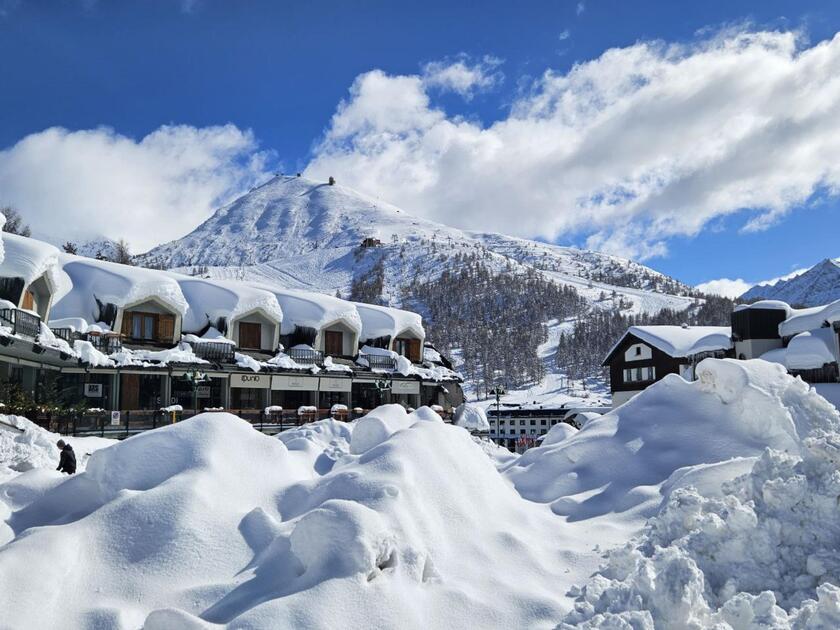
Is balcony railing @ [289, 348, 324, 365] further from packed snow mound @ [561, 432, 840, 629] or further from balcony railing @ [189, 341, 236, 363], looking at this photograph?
packed snow mound @ [561, 432, 840, 629]

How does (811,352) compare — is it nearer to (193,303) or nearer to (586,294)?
(193,303)

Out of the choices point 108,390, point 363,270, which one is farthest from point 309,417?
point 363,270

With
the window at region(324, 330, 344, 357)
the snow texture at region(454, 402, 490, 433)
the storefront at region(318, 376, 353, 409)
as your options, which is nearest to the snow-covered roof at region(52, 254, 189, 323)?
the storefront at region(318, 376, 353, 409)

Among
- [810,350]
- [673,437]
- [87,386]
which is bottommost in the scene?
[673,437]

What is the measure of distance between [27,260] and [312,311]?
49.5 feet

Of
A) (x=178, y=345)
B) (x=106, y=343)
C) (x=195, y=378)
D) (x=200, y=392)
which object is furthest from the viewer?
(x=200, y=392)

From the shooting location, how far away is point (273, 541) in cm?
875

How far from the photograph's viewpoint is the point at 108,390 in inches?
1212

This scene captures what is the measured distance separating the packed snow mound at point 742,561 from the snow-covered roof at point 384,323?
32.5 metres

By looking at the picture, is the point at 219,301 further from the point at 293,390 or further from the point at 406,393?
the point at 406,393

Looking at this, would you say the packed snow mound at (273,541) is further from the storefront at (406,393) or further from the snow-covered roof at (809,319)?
the snow-covered roof at (809,319)

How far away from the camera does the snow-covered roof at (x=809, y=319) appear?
35031mm

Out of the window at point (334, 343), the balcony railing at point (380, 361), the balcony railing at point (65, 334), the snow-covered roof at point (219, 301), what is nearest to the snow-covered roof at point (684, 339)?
the balcony railing at point (380, 361)

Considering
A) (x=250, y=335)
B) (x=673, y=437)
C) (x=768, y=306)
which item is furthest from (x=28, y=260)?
(x=768, y=306)
